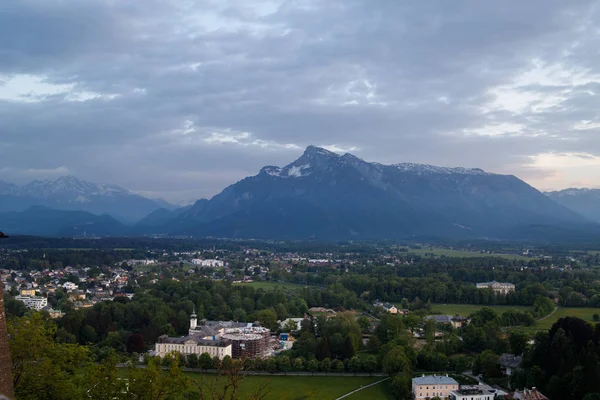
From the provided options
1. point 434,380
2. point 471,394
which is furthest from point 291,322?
point 471,394

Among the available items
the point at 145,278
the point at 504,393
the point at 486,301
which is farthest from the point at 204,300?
the point at 504,393

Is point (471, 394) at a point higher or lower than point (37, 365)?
lower

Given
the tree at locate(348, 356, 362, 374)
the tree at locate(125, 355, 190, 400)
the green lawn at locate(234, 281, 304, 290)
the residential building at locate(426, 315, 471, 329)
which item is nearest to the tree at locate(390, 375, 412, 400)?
the tree at locate(348, 356, 362, 374)

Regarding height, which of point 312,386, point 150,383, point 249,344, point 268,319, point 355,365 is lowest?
point 312,386

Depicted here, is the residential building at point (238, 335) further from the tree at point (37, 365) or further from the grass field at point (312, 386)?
the tree at point (37, 365)

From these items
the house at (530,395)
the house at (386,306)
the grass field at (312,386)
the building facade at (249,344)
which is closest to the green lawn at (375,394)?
the grass field at (312,386)

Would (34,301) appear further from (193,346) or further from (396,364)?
(396,364)

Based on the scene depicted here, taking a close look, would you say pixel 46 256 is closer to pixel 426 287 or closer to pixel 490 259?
pixel 426 287
